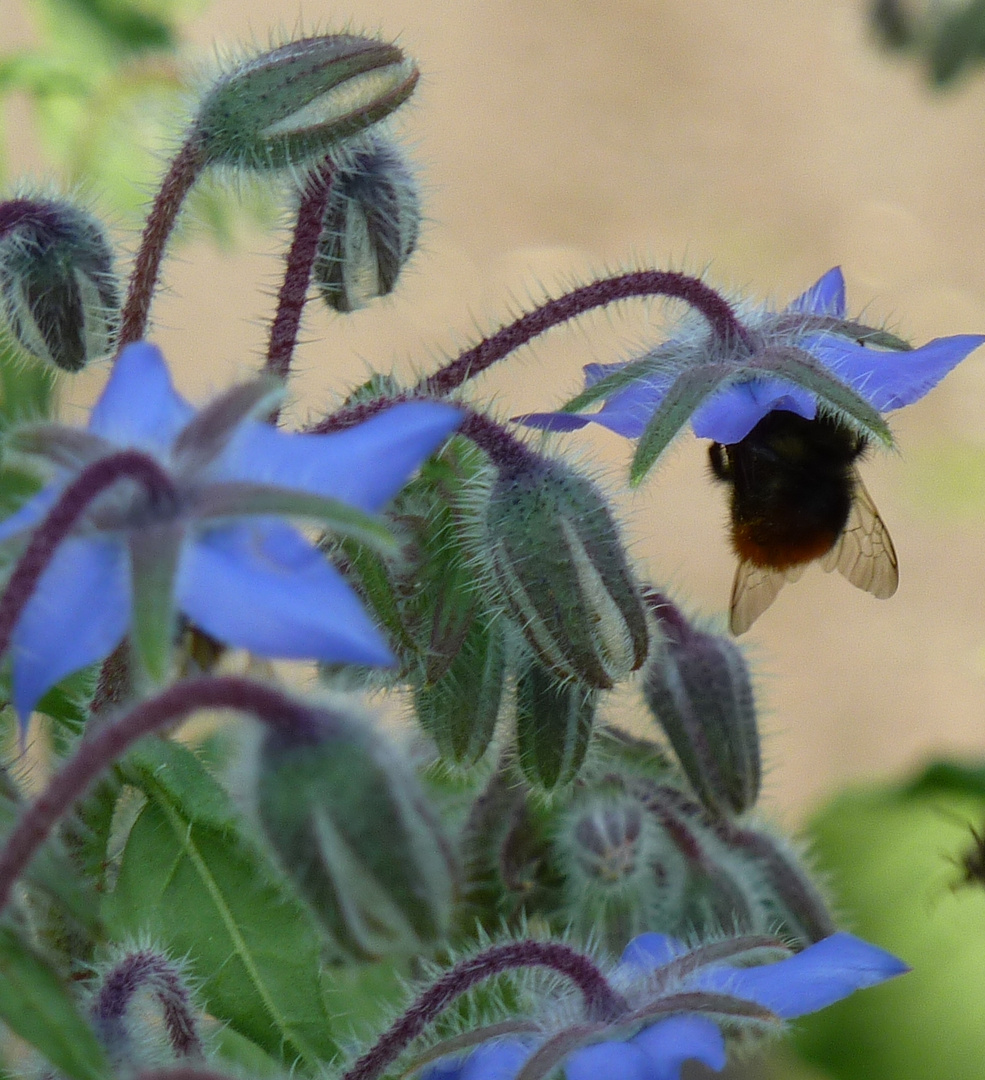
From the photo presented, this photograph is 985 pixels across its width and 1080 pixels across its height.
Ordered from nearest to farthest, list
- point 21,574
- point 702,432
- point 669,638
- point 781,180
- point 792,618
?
point 21,574 < point 702,432 < point 669,638 < point 792,618 < point 781,180

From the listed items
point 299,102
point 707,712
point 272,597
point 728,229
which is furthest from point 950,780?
point 728,229

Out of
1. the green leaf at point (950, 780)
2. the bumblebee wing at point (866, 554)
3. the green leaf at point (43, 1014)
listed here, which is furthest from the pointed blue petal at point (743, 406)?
the green leaf at point (950, 780)

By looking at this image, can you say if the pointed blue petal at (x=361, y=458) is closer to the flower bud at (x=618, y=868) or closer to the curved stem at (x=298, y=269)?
the curved stem at (x=298, y=269)

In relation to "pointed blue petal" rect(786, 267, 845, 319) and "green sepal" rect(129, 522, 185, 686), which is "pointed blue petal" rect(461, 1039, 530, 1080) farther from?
"pointed blue petal" rect(786, 267, 845, 319)

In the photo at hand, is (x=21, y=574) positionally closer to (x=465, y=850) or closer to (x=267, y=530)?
(x=267, y=530)

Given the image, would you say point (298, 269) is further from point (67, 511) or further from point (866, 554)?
point (866, 554)

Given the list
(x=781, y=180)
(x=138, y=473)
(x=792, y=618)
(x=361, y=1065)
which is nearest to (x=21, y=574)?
(x=138, y=473)
